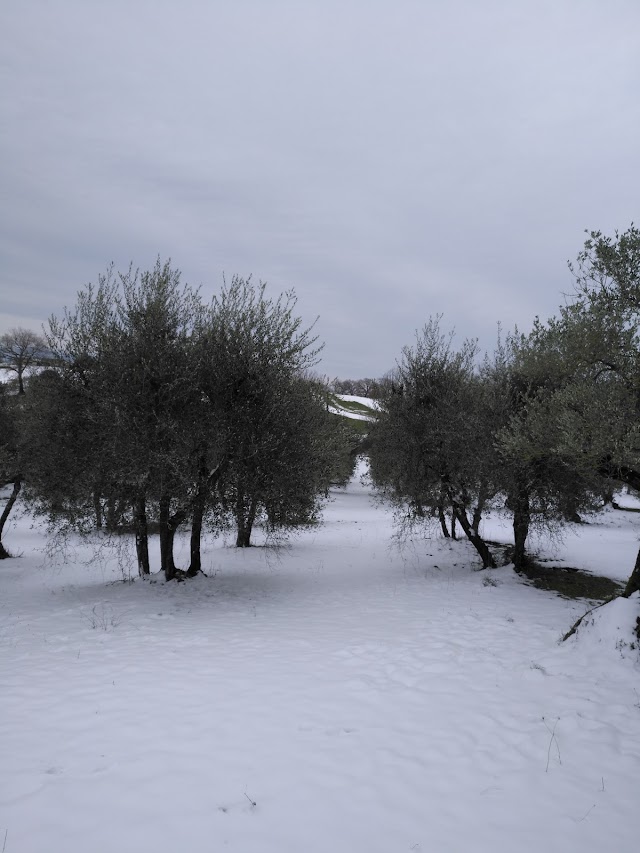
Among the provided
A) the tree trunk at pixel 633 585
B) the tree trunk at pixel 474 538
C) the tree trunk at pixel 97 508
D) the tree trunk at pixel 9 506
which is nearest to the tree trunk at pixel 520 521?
the tree trunk at pixel 474 538

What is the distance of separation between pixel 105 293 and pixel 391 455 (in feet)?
36.8

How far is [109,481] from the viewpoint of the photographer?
14.7 meters

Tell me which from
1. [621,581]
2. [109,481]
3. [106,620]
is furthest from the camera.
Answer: [621,581]

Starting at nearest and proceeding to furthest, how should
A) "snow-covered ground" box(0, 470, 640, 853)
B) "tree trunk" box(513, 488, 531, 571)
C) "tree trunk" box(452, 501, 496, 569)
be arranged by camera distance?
1. "snow-covered ground" box(0, 470, 640, 853)
2. "tree trunk" box(513, 488, 531, 571)
3. "tree trunk" box(452, 501, 496, 569)

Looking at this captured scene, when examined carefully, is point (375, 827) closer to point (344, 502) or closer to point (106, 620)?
point (106, 620)

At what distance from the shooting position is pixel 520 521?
54.2 ft

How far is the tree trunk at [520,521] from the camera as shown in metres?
16.0

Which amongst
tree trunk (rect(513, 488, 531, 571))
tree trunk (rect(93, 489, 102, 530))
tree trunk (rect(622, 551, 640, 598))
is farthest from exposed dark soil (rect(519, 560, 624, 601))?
tree trunk (rect(93, 489, 102, 530))

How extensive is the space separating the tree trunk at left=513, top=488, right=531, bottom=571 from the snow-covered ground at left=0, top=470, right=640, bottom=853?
3423 mm

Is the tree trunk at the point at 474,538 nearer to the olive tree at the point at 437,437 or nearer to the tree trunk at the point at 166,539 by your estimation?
the olive tree at the point at 437,437

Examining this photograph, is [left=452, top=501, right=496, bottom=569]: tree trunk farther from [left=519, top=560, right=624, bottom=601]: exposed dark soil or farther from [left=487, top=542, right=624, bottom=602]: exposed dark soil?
[left=519, top=560, right=624, bottom=601]: exposed dark soil

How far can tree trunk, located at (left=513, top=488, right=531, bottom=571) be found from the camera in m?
16.0

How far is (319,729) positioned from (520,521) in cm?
1209

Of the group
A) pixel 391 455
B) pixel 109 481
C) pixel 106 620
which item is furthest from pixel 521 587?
pixel 109 481
